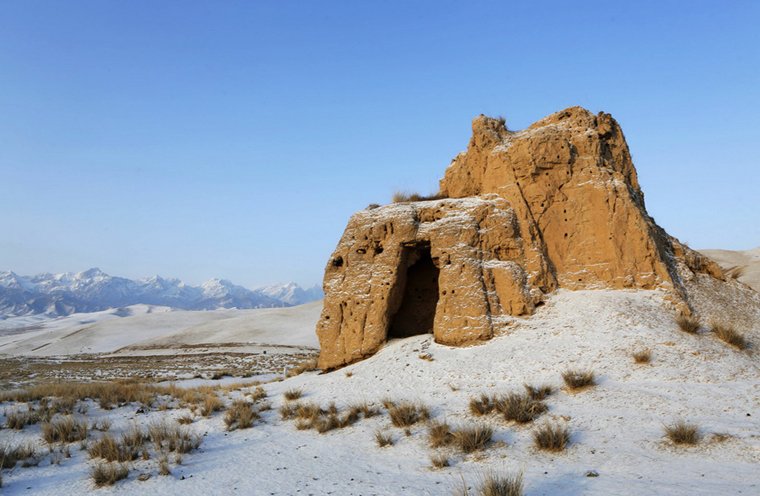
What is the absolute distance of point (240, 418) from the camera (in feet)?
28.8

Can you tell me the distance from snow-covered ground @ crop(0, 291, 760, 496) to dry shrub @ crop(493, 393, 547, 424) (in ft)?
0.55

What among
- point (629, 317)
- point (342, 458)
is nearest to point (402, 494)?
point (342, 458)

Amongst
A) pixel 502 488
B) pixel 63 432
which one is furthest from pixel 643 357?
pixel 63 432

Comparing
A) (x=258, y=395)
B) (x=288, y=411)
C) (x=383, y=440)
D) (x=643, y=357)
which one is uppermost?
(x=643, y=357)

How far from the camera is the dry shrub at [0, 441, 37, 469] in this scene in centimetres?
670

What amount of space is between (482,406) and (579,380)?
6.45 ft

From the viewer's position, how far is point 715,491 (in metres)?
4.51

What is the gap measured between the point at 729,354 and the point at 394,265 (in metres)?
8.21

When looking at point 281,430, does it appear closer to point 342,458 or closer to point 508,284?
point 342,458

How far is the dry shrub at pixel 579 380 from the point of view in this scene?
7.92 metres

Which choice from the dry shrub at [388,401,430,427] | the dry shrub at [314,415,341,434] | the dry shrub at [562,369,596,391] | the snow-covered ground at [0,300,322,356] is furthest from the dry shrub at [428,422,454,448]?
the snow-covered ground at [0,300,322,356]

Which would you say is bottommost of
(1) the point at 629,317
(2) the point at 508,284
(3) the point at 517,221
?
(1) the point at 629,317

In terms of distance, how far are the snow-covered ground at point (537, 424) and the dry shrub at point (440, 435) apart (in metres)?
0.12

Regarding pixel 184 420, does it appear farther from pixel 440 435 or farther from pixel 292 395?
pixel 440 435
